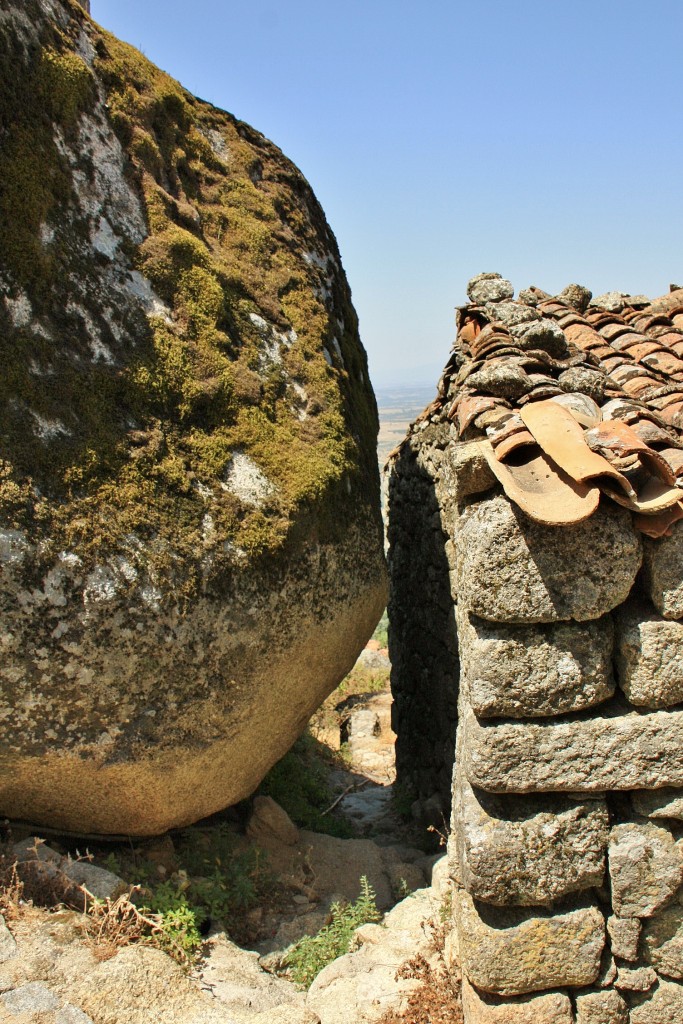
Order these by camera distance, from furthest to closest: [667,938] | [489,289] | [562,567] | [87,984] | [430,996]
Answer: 1. [489,289]
2. [430,996]
3. [87,984]
4. [667,938]
5. [562,567]

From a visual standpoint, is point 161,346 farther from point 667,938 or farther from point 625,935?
point 667,938

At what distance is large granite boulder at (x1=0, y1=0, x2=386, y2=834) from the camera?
10.8ft

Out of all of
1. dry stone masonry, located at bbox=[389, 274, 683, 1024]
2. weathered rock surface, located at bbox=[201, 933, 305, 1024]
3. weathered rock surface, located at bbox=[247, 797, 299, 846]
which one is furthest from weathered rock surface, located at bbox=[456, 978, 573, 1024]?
weathered rock surface, located at bbox=[247, 797, 299, 846]

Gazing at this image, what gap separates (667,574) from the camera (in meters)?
2.73

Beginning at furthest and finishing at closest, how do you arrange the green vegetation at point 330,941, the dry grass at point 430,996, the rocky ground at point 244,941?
the green vegetation at point 330,941
the dry grass at point 430,996
the rocky ground at point 244,941

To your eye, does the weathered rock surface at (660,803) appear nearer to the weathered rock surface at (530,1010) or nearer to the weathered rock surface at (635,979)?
the weathered rock surface at (635,979)

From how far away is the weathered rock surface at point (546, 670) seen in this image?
8.96 feet

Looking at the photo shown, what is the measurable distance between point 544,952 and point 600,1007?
0.31 m

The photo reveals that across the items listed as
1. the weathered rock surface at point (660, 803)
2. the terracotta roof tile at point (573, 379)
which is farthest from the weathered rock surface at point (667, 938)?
the terracotta roof tile at point (573, 379)

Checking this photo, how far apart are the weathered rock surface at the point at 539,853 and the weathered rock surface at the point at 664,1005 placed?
0.48 meters

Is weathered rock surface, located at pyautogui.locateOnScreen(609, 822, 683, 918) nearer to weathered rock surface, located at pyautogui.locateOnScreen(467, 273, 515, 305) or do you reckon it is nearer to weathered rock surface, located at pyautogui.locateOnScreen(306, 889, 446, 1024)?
weathered rock surface, located at pyautogui.locateOnScreen(306, 889, 446, 1024)

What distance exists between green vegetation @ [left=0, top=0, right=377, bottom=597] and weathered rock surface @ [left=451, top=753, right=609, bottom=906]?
167 cm

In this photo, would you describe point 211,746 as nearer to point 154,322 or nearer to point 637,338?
point 154,322

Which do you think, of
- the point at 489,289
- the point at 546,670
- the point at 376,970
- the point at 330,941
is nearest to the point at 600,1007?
the point at 376,970
